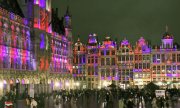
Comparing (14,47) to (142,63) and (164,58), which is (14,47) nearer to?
(142,63)

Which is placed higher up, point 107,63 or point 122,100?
point 107,63

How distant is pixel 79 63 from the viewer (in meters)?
119

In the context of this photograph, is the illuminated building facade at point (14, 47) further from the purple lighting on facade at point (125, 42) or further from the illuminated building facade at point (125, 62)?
the purple lighting on facade at point (125, 42)

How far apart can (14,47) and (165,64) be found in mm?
56116

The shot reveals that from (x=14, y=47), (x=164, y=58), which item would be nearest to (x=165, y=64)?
(x=164, y=58)

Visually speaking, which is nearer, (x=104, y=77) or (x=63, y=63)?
(x=63, y=63)

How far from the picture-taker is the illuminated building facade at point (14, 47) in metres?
65.9

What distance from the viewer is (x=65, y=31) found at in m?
106

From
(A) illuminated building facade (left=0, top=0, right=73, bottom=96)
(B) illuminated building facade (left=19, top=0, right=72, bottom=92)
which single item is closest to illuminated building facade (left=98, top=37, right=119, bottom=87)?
(B) illuminated building facade (left=19, top=0, right=72, bottom=92)

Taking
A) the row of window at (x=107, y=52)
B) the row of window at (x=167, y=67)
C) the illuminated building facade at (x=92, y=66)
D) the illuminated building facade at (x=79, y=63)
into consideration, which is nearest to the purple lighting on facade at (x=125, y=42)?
the row of window at (x=107, y=52)

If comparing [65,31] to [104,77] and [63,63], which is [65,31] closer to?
[63,63]

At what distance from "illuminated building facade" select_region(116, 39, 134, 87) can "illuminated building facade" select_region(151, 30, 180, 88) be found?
21.3 ft

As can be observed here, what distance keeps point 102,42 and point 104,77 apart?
10932 millimetres

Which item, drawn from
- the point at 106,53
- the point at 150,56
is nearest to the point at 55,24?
the point at 106,53
